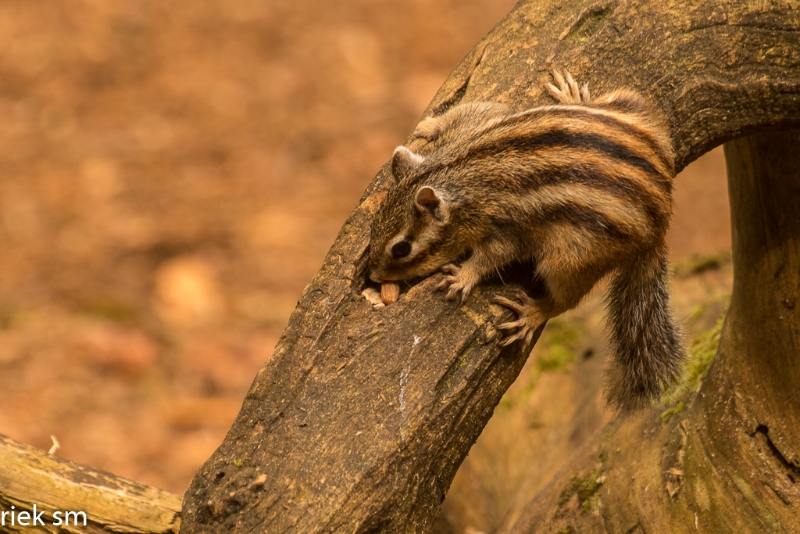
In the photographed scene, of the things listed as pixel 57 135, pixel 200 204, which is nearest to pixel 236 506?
pixel 200 204

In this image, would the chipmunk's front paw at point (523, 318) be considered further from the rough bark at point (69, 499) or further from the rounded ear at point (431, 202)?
the rough bark at point (69, 499)

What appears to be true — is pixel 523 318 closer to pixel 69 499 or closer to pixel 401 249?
pixel 401 249

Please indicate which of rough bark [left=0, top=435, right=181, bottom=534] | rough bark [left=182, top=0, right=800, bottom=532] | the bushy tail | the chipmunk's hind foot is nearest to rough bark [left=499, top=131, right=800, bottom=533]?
rough bark [left=182, top=0, right=800, bottom=532]

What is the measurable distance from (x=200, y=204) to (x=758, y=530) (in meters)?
5.49

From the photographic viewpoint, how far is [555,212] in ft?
9.46

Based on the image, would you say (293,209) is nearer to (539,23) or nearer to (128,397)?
(128,397)

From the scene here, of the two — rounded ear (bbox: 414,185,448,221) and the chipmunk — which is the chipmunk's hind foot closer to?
the chipmunk

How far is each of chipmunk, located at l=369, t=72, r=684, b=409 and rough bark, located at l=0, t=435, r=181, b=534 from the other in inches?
43.0

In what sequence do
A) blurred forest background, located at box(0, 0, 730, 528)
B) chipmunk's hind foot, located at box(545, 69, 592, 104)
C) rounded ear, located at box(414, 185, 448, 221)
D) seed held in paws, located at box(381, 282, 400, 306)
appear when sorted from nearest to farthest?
seed held in paws, located at box(381, 282, 400, 306) < chipmunk's hind foot, located at box(545, 69, 592, 104) < rounded ear, located at box(414, 185, 448, 221) < blurred forest background, located at box(0, 0, 730, 528)

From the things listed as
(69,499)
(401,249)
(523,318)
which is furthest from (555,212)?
(69,499)

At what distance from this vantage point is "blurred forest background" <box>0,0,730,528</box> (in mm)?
5688

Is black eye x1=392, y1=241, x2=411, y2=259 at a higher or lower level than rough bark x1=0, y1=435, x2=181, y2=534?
higher

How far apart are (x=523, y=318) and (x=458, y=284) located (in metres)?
0.24

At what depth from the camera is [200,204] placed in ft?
24.0
